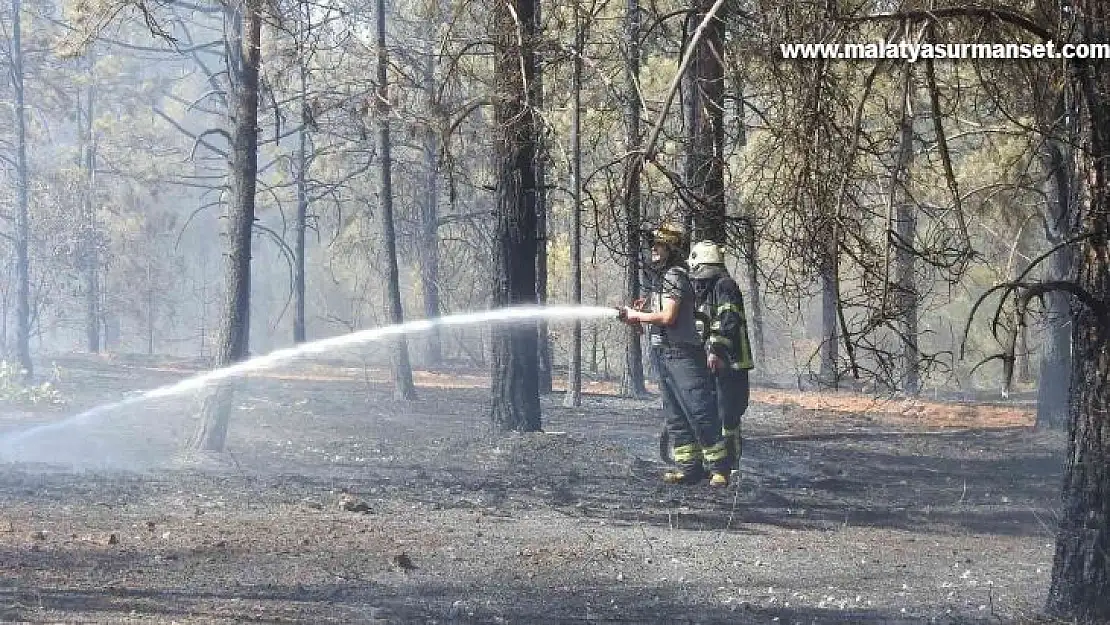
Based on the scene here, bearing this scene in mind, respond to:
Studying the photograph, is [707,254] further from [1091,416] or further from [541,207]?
[541,207]

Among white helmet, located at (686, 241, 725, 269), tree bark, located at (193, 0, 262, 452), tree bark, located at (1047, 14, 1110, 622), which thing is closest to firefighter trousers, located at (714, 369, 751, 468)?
white helmet, located at (686, 241, 725, 269)

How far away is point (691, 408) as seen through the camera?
1047cm

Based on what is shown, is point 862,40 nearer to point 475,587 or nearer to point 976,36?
point 976,36

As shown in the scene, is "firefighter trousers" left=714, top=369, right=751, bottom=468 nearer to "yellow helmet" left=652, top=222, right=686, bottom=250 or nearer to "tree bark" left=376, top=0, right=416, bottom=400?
"yellow helmet" left=652, top=222, right=686, bottom=250

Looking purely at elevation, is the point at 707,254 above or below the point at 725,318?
above

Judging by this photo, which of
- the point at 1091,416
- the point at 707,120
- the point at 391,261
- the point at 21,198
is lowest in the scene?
the point at 1091,416

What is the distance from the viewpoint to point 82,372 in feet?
84.5

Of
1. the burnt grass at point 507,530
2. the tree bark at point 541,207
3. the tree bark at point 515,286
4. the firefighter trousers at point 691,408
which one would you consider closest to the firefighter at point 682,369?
the firefighter trousers at point 691,408

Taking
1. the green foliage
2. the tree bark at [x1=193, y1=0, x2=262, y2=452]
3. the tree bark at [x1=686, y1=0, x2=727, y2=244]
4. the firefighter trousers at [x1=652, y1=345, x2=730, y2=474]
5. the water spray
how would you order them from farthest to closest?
the green foliage → the tree bark at [x1=193, y1=0, x2=262, y2=452] → the water spray → the firefighter trousers at [x1=652, y1=345, x2=730, y2=474] → the tree bark at [x1=686, y1=0, x2=727, y2=244]

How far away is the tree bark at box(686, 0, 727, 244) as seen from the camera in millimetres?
9836

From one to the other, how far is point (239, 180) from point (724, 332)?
4732mm

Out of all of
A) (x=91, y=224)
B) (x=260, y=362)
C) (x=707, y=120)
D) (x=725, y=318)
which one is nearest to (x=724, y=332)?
(x=725, y=318)

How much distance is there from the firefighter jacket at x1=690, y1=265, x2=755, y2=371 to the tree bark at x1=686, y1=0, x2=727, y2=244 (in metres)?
0.35

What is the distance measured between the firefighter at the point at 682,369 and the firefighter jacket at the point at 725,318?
5.5 inches
